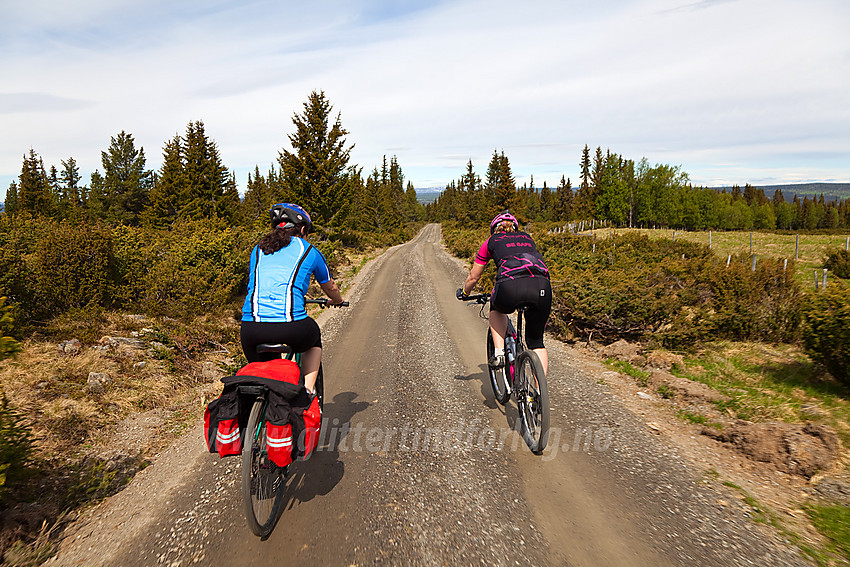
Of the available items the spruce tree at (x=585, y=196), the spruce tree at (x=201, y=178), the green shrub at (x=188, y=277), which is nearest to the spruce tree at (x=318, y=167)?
the spruce tree at (x=201, y=178)

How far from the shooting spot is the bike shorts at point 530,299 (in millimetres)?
4137

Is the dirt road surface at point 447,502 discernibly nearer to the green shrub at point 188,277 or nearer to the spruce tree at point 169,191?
the green shrub at point 188,277

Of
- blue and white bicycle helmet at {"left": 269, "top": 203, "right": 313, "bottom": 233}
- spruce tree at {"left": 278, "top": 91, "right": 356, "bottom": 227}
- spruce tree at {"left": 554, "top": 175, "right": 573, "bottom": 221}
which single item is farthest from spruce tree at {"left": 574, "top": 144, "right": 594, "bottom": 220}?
blue and white bicycle helmet at {"left": 269, "top": 203, "right": 313, "bottom": 233}

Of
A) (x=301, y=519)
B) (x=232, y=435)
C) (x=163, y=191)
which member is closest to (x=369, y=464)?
(x=301, y=519)

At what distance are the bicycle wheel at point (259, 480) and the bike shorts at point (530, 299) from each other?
241cm

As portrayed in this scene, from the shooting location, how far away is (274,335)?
313cm

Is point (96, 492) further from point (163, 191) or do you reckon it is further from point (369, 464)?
point (163, 191)

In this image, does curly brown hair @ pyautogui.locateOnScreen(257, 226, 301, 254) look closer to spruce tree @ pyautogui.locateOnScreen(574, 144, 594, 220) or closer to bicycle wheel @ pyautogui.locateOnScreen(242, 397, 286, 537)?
bicycle wheel @ pyautogui.locateOnScreen(242, 397, 286, 537)

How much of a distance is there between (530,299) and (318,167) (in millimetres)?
24484

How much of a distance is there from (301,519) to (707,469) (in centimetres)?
345

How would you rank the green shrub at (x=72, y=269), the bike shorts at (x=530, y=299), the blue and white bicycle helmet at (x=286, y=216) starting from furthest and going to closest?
1. the green shrub at (x=72, y=269)
2. the bike shorts at (x=530, y=299)
3. the blue and white bicycle helmet at (x=286, y=216)

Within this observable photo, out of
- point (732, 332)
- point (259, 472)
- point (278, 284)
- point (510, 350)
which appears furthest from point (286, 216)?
point (732, 332)

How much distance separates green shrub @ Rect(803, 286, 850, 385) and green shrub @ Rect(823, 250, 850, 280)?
1598cm

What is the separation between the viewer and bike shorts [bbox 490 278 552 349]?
4.14m
